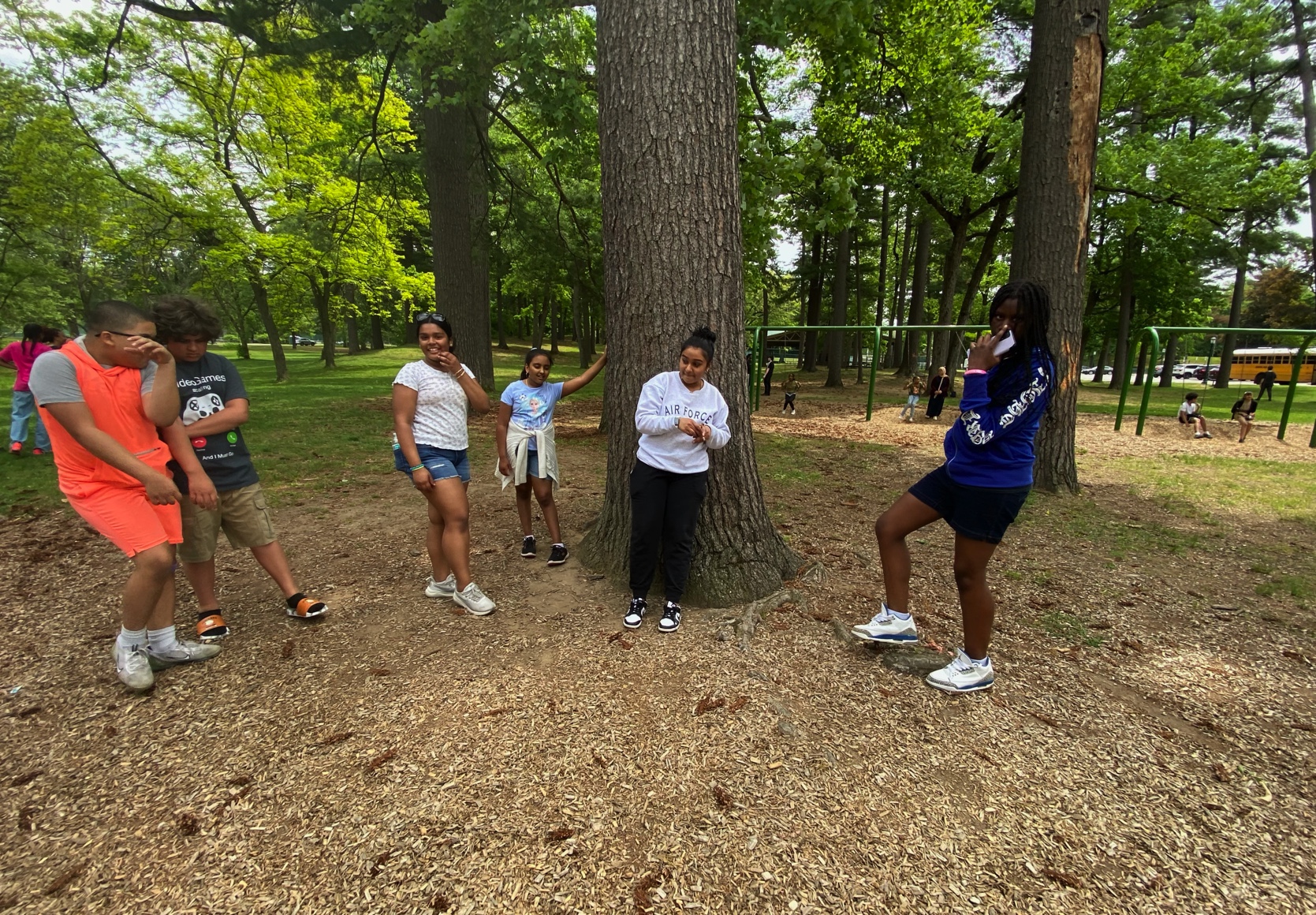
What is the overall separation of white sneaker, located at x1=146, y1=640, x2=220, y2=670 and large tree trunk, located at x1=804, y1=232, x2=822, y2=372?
2301 centimetres

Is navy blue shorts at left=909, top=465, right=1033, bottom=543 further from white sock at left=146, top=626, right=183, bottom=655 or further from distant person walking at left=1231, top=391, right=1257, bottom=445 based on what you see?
distant person walking at left=1231, top=391, right=1257, bottom=445

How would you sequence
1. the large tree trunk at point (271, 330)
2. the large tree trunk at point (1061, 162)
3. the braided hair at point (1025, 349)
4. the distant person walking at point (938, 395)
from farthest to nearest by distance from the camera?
the large tree trunk at point (271, 330) → the distant person walking at point (938, 395) → the large tree trunk at point (1061, 162) → the braided hair at point (1025, 349)

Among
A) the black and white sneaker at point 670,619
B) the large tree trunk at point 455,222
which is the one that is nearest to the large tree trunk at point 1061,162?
the black and white sneaker at point 670,619

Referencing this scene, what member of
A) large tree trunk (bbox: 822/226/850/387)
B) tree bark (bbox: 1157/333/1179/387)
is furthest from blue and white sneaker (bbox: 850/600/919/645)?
tree bark (bbox: 1157/333/1179/387)

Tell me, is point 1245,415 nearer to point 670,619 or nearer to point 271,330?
point 670,619

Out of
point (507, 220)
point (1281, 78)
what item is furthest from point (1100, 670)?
point (1281, 78)

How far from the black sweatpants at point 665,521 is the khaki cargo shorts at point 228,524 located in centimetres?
205

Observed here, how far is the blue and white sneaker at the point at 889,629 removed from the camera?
304 cm

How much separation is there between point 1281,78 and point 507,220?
88.1 ft

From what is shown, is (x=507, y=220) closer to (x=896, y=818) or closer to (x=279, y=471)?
(x=279, y=471)

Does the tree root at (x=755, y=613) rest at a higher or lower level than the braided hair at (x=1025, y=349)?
lower

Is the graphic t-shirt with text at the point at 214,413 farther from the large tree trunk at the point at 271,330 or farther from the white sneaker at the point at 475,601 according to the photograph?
the large tree trunk at the point at 271,330

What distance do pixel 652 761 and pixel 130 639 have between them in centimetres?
250

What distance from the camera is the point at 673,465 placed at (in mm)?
3172
